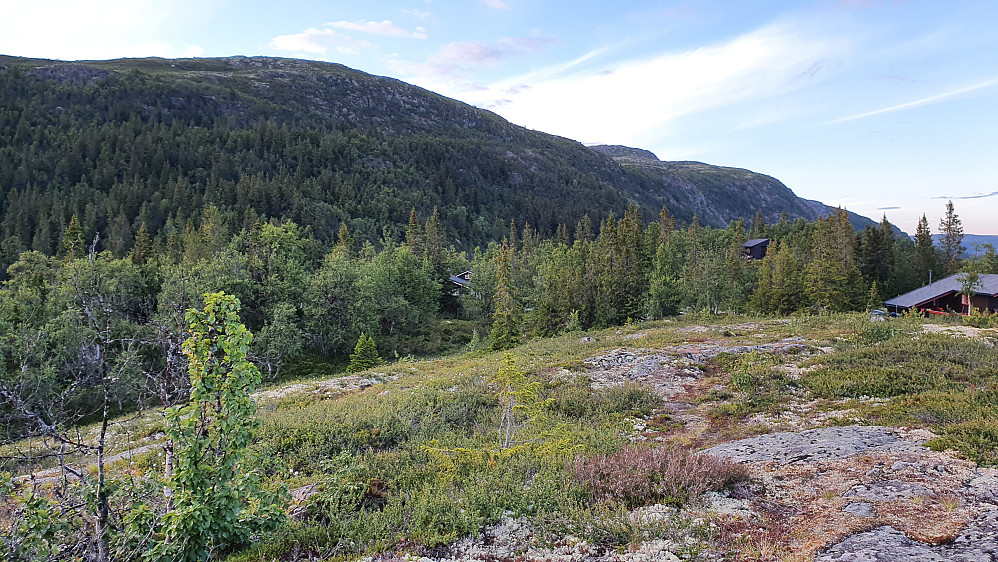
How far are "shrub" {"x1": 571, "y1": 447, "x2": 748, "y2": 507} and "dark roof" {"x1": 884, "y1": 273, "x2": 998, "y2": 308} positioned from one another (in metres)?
50.7

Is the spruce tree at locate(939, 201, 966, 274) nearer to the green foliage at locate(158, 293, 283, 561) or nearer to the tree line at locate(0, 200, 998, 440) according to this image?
the tree line at locate(0, 200, 998, 440)

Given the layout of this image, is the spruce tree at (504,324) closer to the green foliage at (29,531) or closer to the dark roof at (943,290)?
the green foliage at (29,531)

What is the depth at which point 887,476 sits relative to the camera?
23.4 ft

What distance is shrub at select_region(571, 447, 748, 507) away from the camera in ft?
23.7

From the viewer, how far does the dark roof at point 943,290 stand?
4156 cm

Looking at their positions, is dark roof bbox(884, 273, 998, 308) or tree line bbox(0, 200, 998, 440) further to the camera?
dark roof bbox(884, 273, 998, 308)

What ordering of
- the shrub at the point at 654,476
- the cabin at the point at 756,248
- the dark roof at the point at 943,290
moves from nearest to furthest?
1. the shrub at the point at 654,476
2. the dark roof at the point at 943,290
3. the cabin at the point at 756,248

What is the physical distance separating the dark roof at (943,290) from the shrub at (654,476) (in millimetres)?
50703

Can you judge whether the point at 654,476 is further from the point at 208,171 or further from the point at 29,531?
the point at 208,171

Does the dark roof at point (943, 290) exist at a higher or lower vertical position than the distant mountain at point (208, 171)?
lower

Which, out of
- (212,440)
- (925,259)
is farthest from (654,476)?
(925,259)

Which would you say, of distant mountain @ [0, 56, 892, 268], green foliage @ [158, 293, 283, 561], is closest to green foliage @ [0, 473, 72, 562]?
green foliage @ [158, 293, 283, 561]

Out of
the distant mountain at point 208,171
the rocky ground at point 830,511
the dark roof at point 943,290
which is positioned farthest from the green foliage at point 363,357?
the dark roof at point 943,290

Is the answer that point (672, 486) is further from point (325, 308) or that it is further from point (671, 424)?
point (325, 308)
